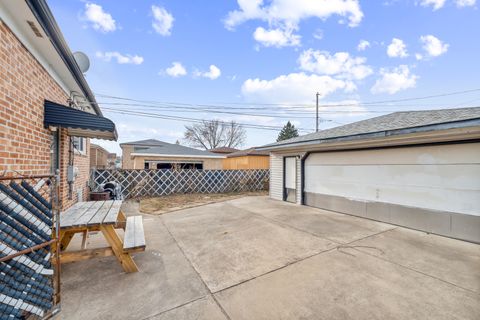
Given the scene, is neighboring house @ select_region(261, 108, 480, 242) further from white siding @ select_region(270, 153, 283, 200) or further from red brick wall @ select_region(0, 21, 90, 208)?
red brick wall @ select_region(0, 21, 90, 208)

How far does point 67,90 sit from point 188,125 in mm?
28663

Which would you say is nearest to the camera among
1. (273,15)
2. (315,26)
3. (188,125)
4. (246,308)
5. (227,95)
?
(246,308)

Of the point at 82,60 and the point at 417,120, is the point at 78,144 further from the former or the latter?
the point at 417,120

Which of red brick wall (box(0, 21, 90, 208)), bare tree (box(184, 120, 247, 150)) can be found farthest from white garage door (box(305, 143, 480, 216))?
bare tree (box(184, 120, 247, 150))

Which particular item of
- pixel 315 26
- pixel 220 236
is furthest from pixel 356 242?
pixel 315 26

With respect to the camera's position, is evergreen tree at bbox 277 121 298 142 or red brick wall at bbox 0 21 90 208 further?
evergreen tree at bbox 277 121 298 142

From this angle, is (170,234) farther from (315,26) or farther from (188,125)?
(188,125)

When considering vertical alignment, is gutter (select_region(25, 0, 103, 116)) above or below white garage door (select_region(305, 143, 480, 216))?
above

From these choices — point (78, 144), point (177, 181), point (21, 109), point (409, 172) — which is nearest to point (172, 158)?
point (177, 181)

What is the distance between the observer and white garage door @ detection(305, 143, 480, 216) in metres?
3.89

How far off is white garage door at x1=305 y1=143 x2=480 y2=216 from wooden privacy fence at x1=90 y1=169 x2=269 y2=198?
5.58 meters

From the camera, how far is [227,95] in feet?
55.8

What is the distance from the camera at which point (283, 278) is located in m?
2.52

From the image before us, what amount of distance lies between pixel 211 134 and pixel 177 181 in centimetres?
2322
